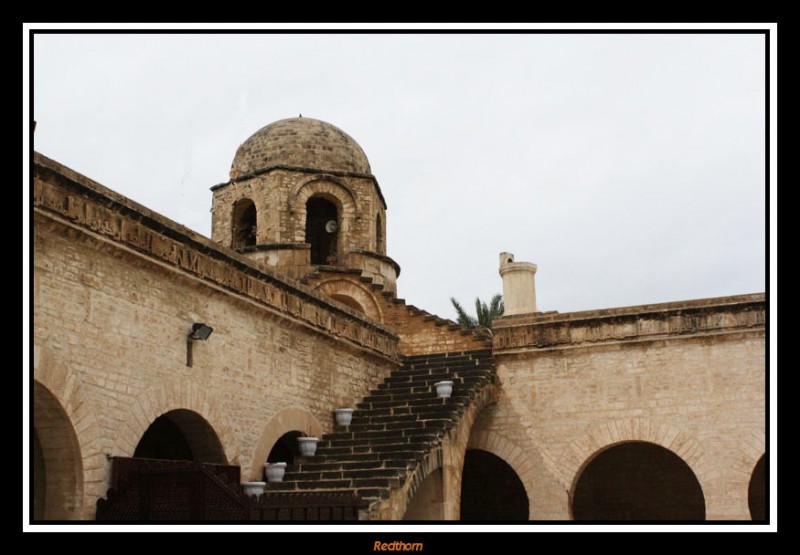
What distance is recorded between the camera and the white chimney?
58.3 feet

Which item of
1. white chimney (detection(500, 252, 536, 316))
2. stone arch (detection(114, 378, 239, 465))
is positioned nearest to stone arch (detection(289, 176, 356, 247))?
white chimney (detection(500, 252, 536, 316))

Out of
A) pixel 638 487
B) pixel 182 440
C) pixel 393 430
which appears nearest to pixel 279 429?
pixel 182 440

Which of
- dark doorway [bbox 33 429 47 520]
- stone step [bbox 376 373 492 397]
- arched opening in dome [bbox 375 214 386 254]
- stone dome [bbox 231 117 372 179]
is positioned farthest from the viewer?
arched opening in dome [bbox 375 214 386 254]

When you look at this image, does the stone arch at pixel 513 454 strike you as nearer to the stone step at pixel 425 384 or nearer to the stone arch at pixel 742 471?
the stone step at pixel 425 384

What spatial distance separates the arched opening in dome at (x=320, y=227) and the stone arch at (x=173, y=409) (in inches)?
398

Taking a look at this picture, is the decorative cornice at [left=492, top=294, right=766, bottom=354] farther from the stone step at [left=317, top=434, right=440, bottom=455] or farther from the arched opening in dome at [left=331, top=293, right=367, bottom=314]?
the arched opening in dome at [left=331, top=293, right=367, bottom=314]

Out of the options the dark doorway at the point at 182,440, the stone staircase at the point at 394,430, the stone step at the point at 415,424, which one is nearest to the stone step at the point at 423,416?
the stone staircase at the point at 394,430

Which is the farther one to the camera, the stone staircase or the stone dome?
the stone dome

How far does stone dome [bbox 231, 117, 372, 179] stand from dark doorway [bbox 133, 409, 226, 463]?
30.0ft

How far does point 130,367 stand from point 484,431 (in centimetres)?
698

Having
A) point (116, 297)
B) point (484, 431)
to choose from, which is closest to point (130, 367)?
point (116, 297)

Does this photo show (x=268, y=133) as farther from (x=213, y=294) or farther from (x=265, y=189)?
(x=213, y=294)

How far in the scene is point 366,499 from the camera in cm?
1082

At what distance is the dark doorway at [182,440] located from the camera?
36.3 ft
